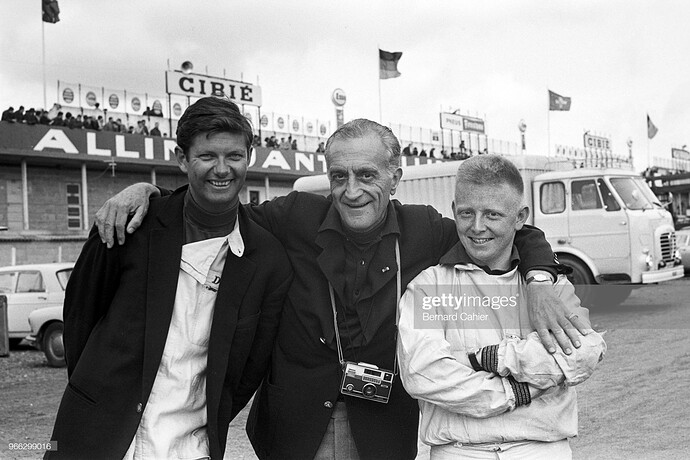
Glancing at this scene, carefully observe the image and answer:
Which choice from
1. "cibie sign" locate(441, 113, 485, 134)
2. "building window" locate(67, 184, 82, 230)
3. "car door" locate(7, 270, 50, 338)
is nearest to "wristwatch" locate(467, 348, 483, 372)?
"car door" locate(7, 270, 50, 338)

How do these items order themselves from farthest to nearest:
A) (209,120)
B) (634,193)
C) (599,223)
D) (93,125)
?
(93,125) < (634,193) < (599,223) < (209,120)

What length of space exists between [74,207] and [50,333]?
675 inches

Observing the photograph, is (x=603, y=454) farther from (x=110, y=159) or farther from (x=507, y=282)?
(x=110, y=159)

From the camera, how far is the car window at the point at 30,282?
11.5m

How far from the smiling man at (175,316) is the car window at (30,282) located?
986 centimetres

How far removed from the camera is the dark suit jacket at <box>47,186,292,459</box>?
2.33 metres

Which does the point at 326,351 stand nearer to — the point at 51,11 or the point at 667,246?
the point at 667,246

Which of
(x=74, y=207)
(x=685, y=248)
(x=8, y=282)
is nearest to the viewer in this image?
(x=8, y=282)

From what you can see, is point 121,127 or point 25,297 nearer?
point 25,297

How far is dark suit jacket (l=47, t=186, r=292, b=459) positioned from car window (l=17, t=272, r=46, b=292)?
982cm

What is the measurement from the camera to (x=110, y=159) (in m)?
25.4

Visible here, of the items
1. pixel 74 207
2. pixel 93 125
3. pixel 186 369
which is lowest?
pixel 186 369

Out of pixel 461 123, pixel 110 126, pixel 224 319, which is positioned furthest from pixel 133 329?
pixel 461 123

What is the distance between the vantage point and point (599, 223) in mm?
12328
